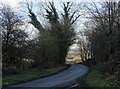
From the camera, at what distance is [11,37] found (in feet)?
119

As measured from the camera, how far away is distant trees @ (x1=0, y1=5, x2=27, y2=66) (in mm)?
35500

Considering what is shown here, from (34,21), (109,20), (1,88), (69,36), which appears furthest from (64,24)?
(1,88)

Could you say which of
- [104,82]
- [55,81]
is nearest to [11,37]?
[55,81]

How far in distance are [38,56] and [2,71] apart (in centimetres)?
1795

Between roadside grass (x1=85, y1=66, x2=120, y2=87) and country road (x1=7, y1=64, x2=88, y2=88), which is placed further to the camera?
country road (x1=7, y1=64, x2=88, y2=88)

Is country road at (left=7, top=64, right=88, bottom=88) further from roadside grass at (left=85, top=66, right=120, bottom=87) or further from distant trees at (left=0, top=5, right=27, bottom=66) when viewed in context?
distant trees at (left=0, top=5, right=27, bottom=66)

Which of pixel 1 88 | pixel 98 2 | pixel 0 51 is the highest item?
pixel 98 2

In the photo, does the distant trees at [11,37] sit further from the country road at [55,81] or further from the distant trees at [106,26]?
the distant trees at [106,26]

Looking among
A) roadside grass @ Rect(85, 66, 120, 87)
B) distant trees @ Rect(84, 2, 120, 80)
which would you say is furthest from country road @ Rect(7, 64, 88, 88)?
distant trees @ Rect(84, 2, 120, 80)

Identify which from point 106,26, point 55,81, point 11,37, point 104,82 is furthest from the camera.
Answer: point 106,26

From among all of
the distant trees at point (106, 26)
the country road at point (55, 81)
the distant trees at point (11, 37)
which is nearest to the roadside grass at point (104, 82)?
the country road at point (55, 81)

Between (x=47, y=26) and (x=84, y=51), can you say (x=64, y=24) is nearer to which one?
(x=47, y=26)

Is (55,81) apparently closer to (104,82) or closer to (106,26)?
(104,82)

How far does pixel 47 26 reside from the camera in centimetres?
6644
